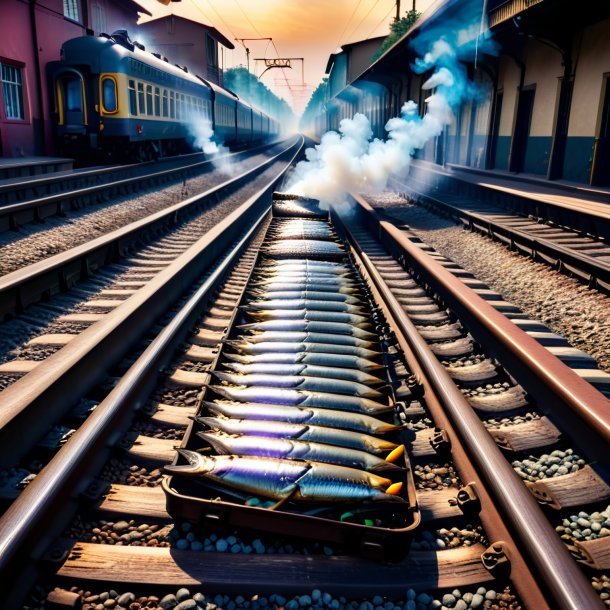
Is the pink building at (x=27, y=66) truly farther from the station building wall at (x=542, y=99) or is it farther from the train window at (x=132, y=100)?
the station building wall at (x=542, y=99)

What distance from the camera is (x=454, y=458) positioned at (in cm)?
310

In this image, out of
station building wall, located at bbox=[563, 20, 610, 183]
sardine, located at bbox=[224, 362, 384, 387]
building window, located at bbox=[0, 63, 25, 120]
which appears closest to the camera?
sardine, located at bbox=[224, 362, 384, 387]

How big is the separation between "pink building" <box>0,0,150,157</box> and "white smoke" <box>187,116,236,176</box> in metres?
5.95

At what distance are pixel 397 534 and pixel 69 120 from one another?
18.2 meters

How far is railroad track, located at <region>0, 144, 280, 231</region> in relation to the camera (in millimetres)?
8734

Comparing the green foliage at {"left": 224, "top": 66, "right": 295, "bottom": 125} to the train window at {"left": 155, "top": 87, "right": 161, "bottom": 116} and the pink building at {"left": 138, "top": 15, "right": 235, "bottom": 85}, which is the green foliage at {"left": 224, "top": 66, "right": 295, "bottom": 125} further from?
the train window at {"left": 155, "top": 87, "right": 161, "bottom": 116}

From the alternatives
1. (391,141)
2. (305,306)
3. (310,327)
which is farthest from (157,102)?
(310,327)

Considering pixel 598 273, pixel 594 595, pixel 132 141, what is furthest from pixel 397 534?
pixel 132 141

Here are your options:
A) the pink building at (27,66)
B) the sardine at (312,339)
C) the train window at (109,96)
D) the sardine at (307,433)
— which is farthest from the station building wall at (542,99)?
the pink building at (27,66)

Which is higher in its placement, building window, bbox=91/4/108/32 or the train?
building window, bbox=91/4/108/32

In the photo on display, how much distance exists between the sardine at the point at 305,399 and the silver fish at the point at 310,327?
3.68 feet

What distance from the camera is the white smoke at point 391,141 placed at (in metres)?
15.8

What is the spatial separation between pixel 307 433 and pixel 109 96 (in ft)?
53.3

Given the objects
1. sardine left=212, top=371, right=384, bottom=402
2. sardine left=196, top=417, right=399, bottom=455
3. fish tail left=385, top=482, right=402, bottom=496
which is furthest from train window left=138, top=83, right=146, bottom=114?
fish tail left=385, top=482, right=402, bottom=496
